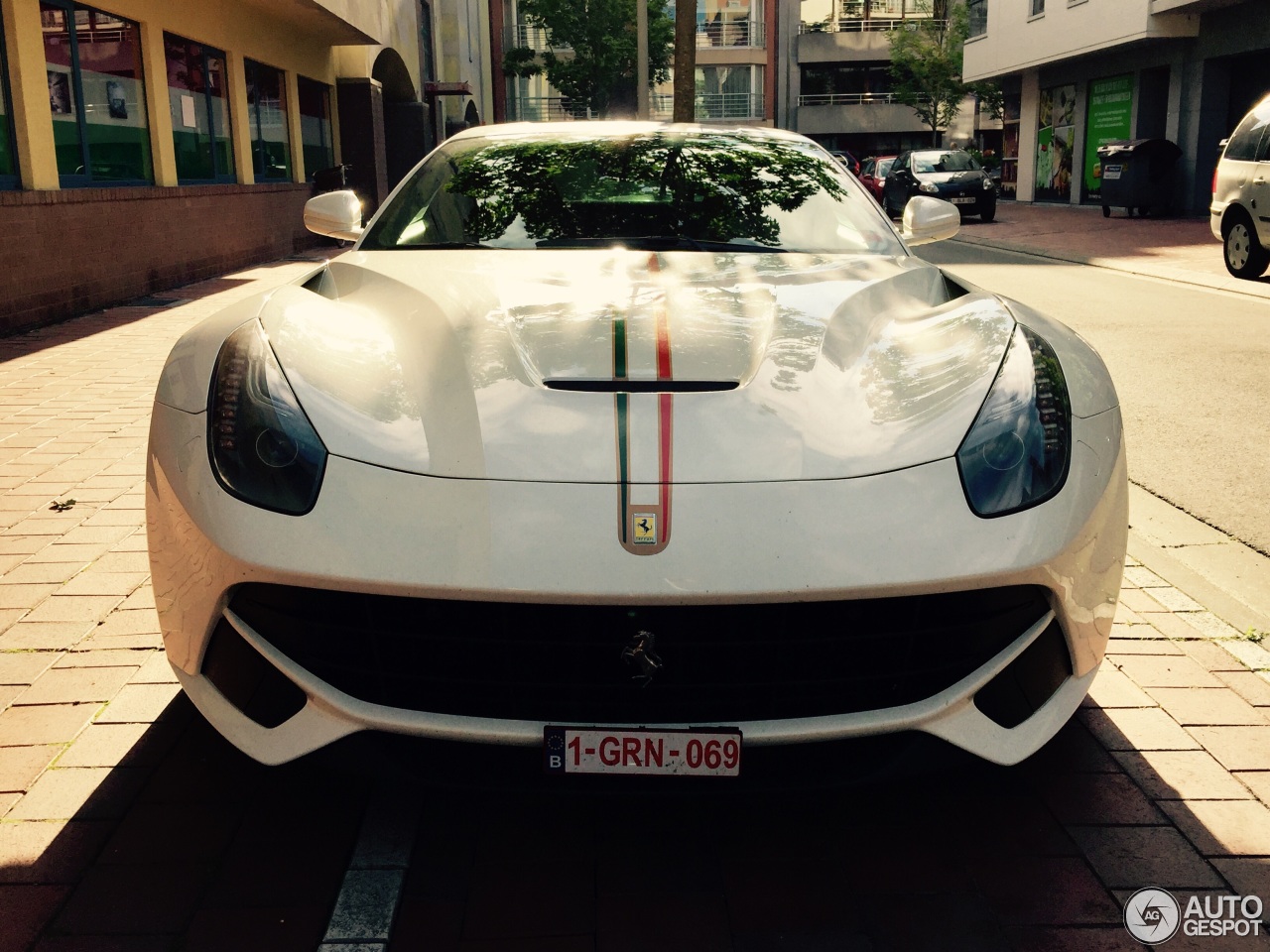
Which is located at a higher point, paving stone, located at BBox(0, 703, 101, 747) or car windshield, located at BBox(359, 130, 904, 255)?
car windshield, located at BBox(359, 130, 904, 255)

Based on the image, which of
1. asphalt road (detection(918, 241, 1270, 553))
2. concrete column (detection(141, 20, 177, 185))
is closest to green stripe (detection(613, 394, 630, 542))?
asphalt road (detection(918, 241, 1270, 553))

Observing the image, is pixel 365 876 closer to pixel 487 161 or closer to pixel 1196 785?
pixel 1196 785

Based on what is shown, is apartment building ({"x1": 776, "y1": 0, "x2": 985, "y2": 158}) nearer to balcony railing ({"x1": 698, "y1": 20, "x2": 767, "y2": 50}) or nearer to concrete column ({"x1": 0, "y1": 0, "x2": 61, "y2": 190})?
balcony railing ({"x1": 698, "y1": 20, "x2": 767, "y2": 50})

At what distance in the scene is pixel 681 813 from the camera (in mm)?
2623

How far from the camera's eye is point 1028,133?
3744 centimetres

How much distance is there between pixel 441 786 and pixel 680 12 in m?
16.6

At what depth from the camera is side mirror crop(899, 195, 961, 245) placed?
4113mm

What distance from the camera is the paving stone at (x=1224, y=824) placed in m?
2.49

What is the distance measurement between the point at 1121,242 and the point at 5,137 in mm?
15324

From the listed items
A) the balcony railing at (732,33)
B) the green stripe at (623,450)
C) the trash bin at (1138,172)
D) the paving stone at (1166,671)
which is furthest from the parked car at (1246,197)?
the balcony railing at (732,33)

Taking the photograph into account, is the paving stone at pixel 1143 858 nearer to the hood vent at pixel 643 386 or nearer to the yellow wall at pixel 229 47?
the hood vent at pixel 643 386

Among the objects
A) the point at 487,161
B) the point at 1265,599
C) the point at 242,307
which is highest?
the point at 487,161

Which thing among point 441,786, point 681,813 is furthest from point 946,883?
point 441,786

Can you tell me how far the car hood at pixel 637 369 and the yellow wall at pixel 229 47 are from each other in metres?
8.81
